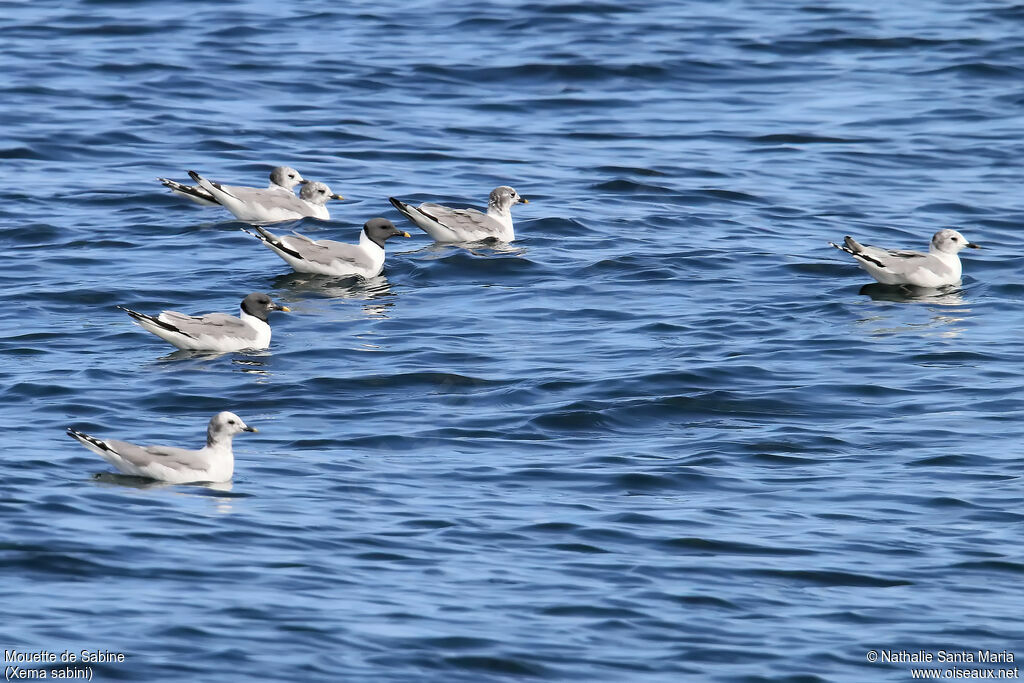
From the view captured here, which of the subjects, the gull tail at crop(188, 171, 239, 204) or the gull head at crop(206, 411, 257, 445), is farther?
the gull tail at crop(188, 171, 239, 204)

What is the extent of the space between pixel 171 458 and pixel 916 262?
9177 millimetres

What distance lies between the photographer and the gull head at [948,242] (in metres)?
18.0

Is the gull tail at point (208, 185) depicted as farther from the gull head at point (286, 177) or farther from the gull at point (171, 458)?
the gull at point (171, 458)

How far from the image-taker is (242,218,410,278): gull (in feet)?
58.9

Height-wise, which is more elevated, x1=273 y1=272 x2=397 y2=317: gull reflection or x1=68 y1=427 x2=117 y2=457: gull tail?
x1=68 y1=427 x2=117 y2=457: gull tail

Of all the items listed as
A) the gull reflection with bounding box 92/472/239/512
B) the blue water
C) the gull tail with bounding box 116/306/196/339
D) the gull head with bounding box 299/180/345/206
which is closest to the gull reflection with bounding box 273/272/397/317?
the blue water

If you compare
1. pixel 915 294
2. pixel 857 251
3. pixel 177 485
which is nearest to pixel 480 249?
pixel 857 251

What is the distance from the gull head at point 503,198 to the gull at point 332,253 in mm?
1767

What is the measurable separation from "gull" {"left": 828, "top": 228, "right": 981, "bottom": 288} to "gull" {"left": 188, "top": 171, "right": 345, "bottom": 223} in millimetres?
6615

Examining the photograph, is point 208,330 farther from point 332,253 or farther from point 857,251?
point 857,251

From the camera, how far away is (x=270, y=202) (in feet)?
66.4

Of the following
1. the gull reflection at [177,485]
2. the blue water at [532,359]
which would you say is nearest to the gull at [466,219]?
the blue water at [532,359]

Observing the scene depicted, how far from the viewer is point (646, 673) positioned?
348 inches

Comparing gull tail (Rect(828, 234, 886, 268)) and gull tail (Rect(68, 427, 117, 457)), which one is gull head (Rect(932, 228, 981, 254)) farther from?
gull tail (Rect(68, 427, 117, 457))
